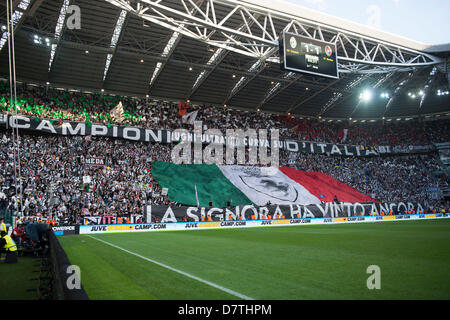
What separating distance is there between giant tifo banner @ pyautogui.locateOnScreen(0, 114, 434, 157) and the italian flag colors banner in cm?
391

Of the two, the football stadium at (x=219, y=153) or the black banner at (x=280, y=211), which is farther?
the black banner at (x=280, y=211)

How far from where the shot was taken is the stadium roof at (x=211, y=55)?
86.6ft

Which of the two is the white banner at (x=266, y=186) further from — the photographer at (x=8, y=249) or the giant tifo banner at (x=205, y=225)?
the photographer at (x=8, y=249)

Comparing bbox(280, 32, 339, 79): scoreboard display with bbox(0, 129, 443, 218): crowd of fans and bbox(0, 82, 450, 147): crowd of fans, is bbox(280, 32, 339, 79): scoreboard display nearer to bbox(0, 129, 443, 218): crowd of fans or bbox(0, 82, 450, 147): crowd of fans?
bbox(0, 129, 443, 218): crowd of fans

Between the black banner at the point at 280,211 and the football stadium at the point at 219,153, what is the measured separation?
0.48ft

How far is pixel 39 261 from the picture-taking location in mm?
12039

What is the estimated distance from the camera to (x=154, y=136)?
3869 cm

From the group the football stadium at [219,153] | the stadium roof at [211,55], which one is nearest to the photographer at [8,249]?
the football stadium at [219,153]

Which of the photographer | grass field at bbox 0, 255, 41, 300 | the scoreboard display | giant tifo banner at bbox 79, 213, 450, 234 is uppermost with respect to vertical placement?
the scoreboard display

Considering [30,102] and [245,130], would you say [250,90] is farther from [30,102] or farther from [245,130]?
[30,102]

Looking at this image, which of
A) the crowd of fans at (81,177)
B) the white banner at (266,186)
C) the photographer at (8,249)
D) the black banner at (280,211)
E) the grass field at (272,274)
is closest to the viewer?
the grass field at (272,274)

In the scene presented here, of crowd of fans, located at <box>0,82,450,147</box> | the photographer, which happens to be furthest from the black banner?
crowd of fans, located at <box>0,82,450,147</box>

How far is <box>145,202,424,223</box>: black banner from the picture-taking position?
26722mm

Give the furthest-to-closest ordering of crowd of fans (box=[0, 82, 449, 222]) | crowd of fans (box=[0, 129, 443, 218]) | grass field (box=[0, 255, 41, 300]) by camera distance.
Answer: crowd of fans (box=[0, 82, 449, 222])
crowd of fans (box=[0, 129, 443, 218])
grass field (box=[0, 255, 41, 300])
